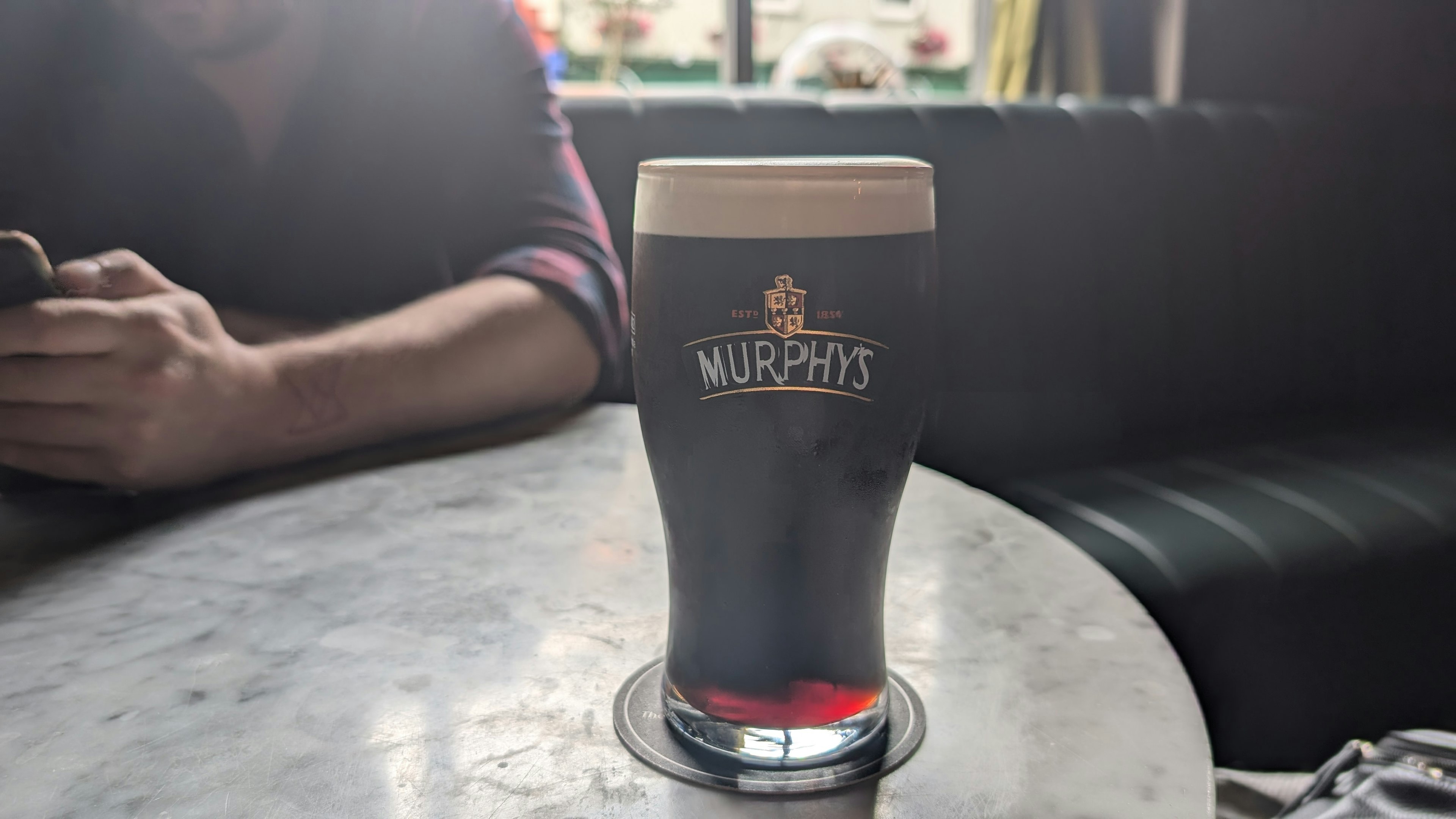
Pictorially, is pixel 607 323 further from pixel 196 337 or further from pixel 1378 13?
pixel 1378 13

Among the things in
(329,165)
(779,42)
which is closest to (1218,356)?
(329,165)

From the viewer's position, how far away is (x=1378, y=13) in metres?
3.21

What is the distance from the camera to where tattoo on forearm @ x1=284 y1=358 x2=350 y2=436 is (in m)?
0.92

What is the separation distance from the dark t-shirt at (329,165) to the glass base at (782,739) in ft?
2.59

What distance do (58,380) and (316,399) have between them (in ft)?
0.68

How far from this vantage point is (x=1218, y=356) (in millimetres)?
2426

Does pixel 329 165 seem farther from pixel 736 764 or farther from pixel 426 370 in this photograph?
pixel 736 764

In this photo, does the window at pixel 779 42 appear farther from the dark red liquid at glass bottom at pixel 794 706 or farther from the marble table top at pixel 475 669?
the dark red liquid at glass bottom at pixel 794 706

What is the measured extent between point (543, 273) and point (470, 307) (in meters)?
0.11

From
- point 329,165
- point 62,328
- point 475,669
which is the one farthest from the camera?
point 329,165

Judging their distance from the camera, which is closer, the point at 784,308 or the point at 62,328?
the point at 784,308

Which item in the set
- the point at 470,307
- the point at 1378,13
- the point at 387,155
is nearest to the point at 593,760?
the point at 470,307

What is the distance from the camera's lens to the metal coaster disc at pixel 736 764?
16.9 inches

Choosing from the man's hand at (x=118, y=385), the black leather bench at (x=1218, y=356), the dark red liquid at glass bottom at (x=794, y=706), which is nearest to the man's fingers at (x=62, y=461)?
the man's hand at (x=118, y=385)
